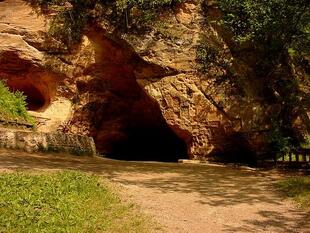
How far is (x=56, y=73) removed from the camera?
586 inches

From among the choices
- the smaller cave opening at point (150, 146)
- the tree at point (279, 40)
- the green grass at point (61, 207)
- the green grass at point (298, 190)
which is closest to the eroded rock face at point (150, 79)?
the tree at point (279, 40)

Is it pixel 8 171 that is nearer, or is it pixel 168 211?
pixel 168 211

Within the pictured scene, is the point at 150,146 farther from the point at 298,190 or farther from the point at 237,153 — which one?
the point at 298,190

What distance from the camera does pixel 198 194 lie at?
7.88 metres

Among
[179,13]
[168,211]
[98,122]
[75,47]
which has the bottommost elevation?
[168,211]

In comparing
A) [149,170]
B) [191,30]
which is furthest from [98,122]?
[149,170]

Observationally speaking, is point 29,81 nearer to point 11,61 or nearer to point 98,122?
point 11,61

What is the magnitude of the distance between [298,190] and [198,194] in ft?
6.55

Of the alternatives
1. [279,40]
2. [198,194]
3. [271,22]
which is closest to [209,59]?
[279,40]

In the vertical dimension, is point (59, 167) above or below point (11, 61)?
A: below

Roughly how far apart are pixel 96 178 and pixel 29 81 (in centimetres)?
865

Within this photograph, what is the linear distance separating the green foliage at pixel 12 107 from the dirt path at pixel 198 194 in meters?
2.93

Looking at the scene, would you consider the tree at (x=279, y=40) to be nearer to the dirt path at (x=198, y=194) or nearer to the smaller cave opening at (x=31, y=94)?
the dirt path at (x=198, y=194)

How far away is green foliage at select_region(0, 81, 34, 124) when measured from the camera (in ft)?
42.3
